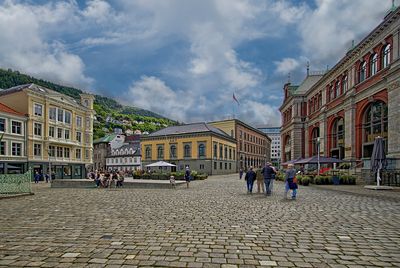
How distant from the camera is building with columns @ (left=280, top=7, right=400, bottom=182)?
24062 mm

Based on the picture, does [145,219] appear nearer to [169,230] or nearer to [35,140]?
[169,230]

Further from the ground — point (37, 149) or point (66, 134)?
point (66, 134)

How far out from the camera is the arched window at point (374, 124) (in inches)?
1060

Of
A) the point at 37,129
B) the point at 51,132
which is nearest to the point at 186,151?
the point at 51,132

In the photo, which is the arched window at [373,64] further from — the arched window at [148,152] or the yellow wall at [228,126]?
the yellow wall at [228,126]

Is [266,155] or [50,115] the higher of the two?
[50,115]

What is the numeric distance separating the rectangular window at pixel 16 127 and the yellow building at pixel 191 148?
1122 inches

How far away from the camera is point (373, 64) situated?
94.4ft

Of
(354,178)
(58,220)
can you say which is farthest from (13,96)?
(354,178)

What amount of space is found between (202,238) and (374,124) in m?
28.3

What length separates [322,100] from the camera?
43406 millimetres

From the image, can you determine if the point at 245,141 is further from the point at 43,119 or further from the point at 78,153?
the point at 43,119

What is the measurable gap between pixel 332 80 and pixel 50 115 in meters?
42.1

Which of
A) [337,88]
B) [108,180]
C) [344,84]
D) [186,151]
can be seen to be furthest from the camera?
[186,151]
